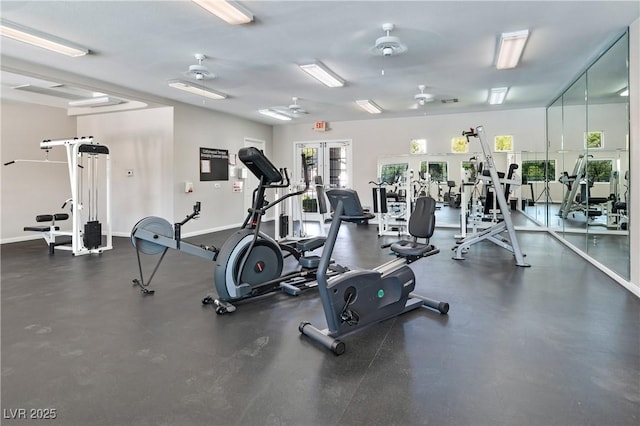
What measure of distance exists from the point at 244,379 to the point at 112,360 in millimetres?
922

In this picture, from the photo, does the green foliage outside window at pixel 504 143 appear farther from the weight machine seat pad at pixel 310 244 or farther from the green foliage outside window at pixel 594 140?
the weight machine seat pad at pixel 310 244

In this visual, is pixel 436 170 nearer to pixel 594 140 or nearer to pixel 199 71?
pixel 594 140

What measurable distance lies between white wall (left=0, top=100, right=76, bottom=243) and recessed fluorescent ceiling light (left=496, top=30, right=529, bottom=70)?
839 centimetres

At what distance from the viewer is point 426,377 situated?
2.13m

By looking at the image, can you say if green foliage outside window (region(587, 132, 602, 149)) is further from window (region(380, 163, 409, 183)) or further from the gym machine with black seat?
window (region(380, 163, 409, 183))

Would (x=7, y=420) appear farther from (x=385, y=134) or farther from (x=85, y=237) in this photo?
(x=385, y=134)

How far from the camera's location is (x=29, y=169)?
292 inches

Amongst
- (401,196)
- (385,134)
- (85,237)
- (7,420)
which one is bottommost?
(7,420)

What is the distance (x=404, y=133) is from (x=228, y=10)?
669cm

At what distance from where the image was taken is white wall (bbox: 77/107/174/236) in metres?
7.35

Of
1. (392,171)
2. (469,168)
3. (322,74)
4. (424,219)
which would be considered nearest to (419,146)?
(392,171)

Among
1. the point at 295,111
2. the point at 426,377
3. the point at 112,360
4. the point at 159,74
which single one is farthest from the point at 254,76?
the point at 426,377

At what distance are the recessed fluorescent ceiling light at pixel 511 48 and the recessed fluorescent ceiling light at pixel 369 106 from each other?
284cm

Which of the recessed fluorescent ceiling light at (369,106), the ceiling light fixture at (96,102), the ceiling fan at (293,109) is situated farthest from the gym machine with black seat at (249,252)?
the ceiling light fixture at (96,102)
